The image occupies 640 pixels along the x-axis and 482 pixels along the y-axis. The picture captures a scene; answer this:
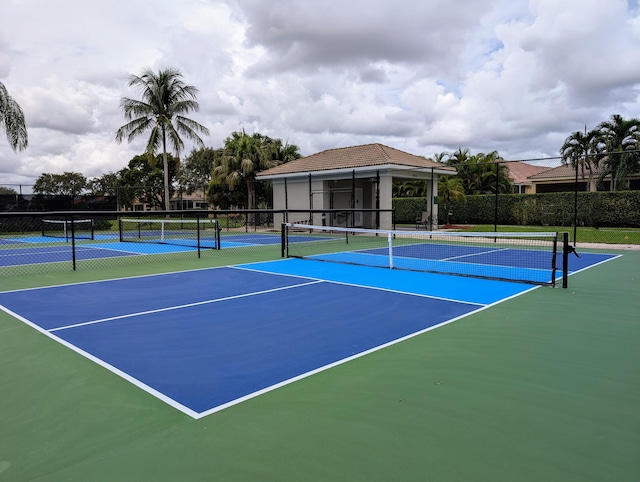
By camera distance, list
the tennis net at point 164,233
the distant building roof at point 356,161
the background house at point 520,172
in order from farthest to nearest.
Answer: the background house at point 520,172 < the distant building roof at point 356,161 < the tennis net at point 164,233

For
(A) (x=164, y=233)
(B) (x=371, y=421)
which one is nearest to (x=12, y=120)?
(A) (x=164, y=233)

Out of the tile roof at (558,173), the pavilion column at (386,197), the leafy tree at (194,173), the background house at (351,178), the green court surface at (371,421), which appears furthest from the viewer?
the leafy tree at (194,173)

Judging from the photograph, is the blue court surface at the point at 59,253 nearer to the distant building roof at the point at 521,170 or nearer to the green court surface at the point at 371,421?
the green court surface at the point at 371,421

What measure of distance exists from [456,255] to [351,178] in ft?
43.8

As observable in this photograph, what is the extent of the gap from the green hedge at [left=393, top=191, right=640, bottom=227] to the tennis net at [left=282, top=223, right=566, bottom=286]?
946 centimetres

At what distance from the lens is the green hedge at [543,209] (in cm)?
2572

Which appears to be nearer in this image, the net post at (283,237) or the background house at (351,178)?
the net post at (283,237)

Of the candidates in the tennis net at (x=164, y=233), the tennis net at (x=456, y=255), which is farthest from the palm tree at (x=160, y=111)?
the tennis net at (x=456, y=255)

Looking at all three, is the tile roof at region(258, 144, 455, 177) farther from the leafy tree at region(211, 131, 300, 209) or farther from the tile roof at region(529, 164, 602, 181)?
the tile roof at region(529, 164, 602, 181)

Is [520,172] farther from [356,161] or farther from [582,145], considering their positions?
[356,161]

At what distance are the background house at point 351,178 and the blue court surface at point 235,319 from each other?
13407 mm

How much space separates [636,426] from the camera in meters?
3.29

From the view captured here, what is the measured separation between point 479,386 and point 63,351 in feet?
14.0

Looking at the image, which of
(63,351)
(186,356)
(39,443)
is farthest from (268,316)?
(39,443)
